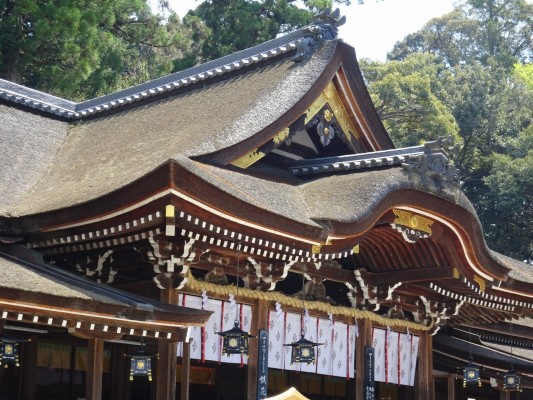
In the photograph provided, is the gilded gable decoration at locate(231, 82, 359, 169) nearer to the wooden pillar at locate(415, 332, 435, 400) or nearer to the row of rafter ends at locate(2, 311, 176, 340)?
the row of rafter ends at locate(2, 311, 176, 340)

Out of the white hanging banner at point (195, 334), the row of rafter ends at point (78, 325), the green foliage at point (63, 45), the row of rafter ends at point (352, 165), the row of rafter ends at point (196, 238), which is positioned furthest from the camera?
the green foliage at point (63, 45)

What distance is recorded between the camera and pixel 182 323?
1100 centimetres

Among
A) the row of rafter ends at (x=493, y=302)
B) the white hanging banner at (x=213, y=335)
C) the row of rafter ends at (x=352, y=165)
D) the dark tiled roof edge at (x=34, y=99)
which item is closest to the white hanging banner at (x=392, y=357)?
the row of rafter ends at (x=493, y=302)

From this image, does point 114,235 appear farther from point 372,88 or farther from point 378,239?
point 372,88

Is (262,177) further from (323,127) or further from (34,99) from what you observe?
(34,99)

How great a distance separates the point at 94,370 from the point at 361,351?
5.68 m

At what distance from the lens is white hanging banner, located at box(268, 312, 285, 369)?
45.3ft

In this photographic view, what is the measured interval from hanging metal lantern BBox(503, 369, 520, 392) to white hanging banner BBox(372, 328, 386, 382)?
372 centimetres

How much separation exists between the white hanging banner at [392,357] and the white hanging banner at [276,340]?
2916 millimetres

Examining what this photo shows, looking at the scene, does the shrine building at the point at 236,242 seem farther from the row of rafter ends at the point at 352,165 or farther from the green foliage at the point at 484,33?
the green foliage at the point at 484,33

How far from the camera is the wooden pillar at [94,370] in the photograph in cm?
1108

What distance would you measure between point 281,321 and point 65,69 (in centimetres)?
1607

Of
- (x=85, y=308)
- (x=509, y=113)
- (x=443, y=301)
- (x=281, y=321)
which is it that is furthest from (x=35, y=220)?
(x=509, y=113)

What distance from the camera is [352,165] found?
1415 cm
